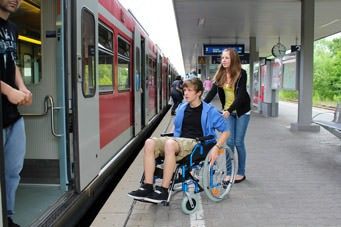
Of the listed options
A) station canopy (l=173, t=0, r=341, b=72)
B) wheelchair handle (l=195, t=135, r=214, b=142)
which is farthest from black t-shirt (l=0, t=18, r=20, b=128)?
station canopy (l=173, t=0, r=341, b=72)

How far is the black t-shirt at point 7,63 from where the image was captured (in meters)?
3.13

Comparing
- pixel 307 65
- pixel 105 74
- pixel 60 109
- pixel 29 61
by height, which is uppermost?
pixel 307 65

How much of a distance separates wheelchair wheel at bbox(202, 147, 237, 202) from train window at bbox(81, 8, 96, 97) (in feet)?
4.82

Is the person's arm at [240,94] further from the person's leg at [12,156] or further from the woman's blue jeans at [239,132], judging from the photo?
the person's leg at [12,156]

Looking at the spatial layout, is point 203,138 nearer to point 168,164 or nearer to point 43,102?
point 168,164

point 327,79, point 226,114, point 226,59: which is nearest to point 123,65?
point 226,59

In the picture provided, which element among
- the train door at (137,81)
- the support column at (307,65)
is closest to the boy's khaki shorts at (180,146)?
the train door at (137,81)

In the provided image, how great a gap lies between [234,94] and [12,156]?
313cm

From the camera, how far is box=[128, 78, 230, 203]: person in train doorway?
448cm

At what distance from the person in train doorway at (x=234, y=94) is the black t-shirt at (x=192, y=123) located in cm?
56

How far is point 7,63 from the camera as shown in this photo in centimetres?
319

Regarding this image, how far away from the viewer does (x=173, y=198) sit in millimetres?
5211

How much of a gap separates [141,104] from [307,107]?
4.58 metres

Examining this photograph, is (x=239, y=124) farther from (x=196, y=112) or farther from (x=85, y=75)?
(x=85, y=75)
